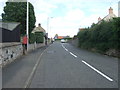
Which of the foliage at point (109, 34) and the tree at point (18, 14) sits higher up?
the tree at point (18, 14)

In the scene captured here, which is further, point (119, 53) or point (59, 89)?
point (119, 53)

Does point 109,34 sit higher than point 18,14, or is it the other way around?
point 18,14

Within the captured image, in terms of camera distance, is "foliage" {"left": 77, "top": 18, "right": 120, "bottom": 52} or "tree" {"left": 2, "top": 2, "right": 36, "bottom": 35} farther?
"tree" {"left": 2, "top": 2, "right": 36, "bottom": 35}

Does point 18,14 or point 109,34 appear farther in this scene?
point 18,14

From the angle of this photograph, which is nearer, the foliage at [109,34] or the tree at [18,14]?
the foliage at [109,34]

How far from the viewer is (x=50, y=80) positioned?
859 centimetres

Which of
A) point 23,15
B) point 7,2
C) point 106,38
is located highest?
point 7,2

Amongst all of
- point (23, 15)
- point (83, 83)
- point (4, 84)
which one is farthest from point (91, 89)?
point (23, 15)

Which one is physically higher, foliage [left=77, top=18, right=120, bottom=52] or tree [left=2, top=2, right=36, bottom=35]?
tree [left=2, top=2, right=36, bottom=35]

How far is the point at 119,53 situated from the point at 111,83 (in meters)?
11.9

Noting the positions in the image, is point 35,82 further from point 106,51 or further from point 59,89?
point 106,51

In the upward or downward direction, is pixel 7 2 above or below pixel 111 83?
above

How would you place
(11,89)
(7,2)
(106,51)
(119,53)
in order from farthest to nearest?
(7,2), (106,51), (119,53), (11,89)

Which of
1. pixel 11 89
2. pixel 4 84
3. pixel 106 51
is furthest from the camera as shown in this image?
pixel 106 51
